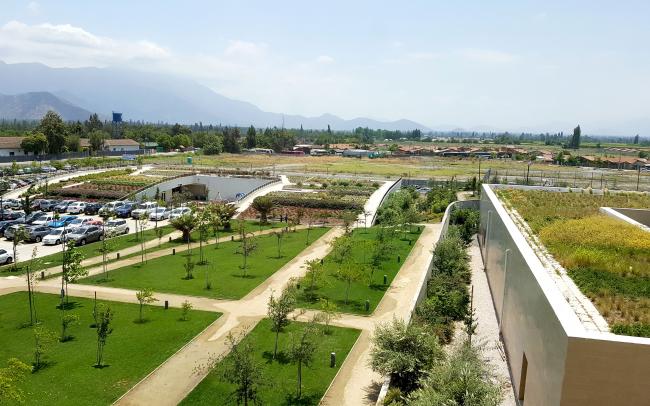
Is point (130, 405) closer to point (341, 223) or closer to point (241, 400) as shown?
point (241, 400)

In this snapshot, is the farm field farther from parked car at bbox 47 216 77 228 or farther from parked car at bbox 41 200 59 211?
parked car at bbox 41 200 59 211

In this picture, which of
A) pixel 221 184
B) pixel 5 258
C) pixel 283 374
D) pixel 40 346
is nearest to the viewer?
pixel 283 374

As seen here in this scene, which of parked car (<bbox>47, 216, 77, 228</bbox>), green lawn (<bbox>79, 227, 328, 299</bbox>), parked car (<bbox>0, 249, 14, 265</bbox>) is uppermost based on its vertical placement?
parked car (<bbox>47, 216, 77, 228</bbox>)

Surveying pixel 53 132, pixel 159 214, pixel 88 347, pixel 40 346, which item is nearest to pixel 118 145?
pixel 53 132

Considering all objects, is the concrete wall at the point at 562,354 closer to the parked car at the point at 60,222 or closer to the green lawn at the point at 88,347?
the green lawn at the point at 88,347

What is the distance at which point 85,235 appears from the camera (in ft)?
115

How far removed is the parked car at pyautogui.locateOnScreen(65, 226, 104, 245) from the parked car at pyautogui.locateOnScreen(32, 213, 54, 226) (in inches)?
234

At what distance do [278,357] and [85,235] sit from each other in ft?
76.3

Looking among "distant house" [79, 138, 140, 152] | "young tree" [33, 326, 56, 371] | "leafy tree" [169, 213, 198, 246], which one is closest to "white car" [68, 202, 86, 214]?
"leafy tree" [169, 213, 198, 246]

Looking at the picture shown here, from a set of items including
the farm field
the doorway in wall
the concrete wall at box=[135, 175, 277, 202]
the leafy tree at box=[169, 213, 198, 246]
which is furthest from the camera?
the concrete wall at box=[135, 175, 277, 202]

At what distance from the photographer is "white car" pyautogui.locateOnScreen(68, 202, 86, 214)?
1823 inches

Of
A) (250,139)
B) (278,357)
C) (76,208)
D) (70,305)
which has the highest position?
(250,139)

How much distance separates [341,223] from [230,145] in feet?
276

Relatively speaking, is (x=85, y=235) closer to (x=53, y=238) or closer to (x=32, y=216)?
(x=53, y=238)
